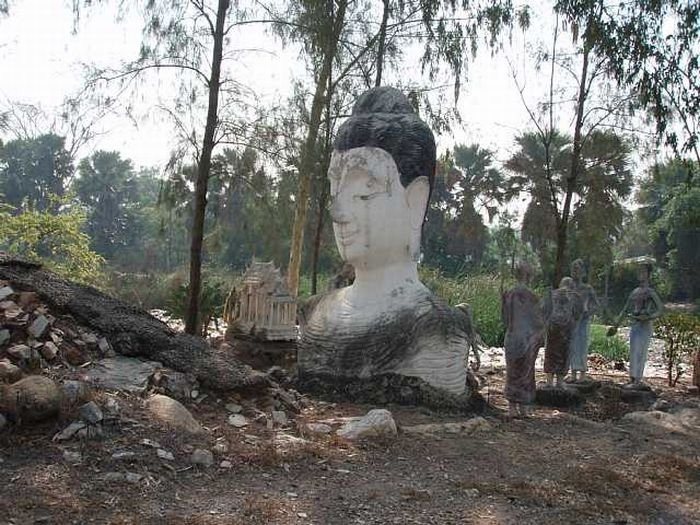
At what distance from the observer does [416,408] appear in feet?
20.1

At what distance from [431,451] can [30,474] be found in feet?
8.65

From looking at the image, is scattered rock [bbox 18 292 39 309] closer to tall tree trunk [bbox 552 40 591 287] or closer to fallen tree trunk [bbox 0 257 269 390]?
fallen tree trunk [bbox 0 257 269 390]

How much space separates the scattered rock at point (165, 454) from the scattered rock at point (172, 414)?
1.25ft

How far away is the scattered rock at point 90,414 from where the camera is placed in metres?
4.25

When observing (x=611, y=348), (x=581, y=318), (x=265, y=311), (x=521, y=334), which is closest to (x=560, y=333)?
(x=581, y=318)

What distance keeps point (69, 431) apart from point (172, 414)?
0.74 meters

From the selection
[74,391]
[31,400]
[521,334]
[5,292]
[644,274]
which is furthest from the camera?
[644,274]

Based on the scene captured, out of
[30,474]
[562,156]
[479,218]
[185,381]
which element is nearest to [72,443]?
[30,474]

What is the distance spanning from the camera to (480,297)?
690 inches

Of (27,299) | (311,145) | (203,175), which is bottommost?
(27,299)

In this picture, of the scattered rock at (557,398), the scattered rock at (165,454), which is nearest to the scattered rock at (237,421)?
the scattered rock at (165,454)

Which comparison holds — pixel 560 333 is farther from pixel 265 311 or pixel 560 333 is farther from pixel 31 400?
pixel 31 400

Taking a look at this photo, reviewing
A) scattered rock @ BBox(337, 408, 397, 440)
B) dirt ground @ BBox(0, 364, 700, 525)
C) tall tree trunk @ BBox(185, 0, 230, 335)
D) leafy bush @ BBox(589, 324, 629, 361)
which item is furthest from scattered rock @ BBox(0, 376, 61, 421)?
leafy bush @ BBox(589, 324, 629, 361)

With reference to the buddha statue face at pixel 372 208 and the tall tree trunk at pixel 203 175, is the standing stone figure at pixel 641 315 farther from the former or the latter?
the tall tree trunk at pixel 203 175
